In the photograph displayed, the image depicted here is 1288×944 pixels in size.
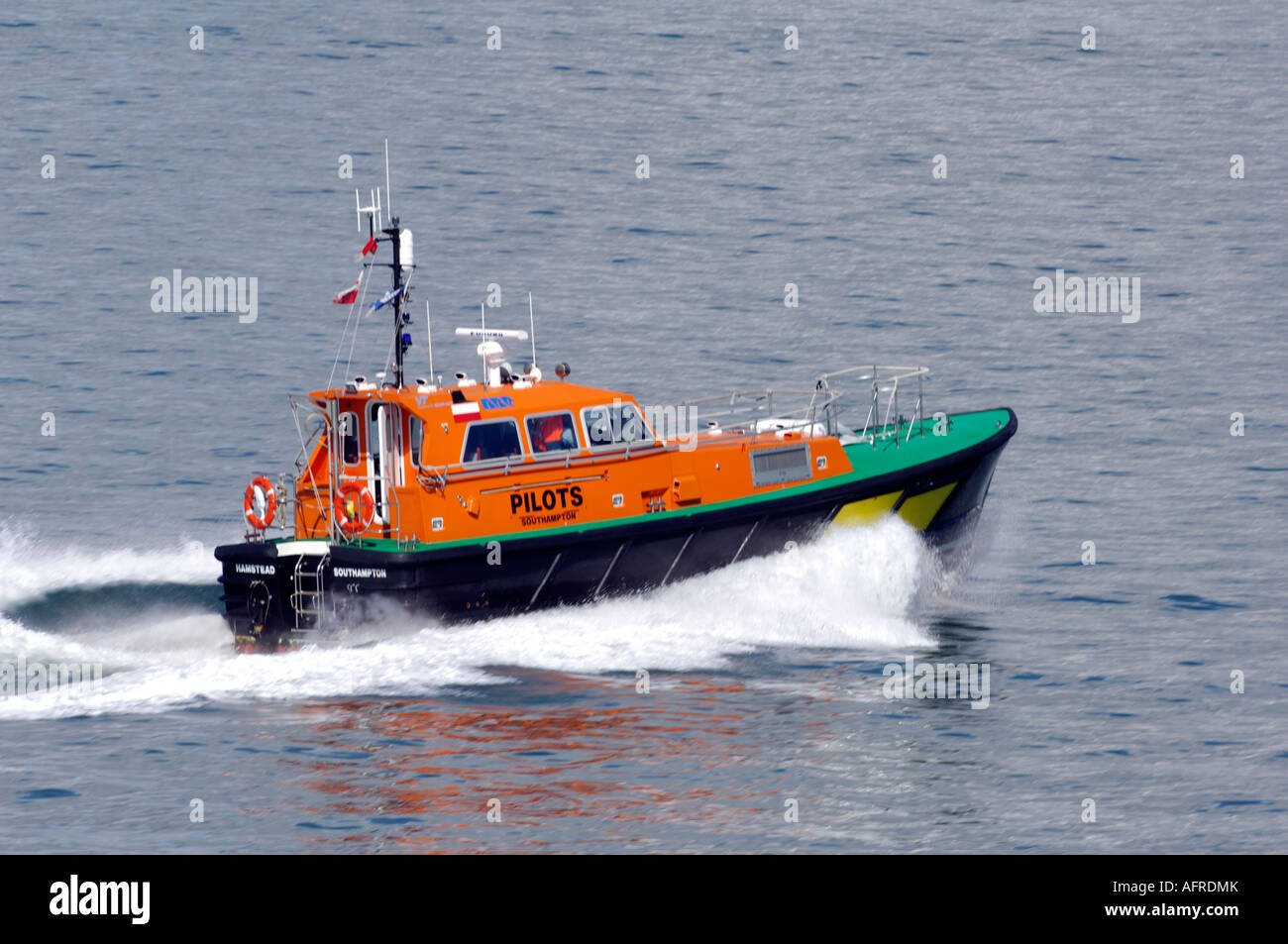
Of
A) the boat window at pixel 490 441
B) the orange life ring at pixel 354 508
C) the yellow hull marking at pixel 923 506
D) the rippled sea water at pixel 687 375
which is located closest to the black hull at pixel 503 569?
the rippled sea water at pixel 687 375

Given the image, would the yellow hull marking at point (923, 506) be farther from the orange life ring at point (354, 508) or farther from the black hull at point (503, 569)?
the orange life ring at point (354, 508)

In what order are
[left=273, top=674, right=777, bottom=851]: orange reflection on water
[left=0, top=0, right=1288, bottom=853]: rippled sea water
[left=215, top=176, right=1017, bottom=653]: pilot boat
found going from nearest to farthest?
1. [left=273, top=674, right=777, bottom=851]: orange reflection on water
2. [left=0, top=0, right=1288, bottom=853]: rippled sea water
3. [left=215, top=176, right=1017, bottom=653]: pilot boat

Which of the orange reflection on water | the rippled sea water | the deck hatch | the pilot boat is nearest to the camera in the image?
the orange reflection on water

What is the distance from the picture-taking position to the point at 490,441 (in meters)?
20.6

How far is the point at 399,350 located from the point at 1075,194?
2878cm

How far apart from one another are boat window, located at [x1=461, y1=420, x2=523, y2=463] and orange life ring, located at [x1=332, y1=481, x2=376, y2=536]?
125cm

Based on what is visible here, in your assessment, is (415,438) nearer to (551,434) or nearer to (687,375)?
(551,434)

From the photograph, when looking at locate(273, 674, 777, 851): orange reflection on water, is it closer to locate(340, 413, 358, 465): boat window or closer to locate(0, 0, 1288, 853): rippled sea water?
locate(0, 0, 1288, 853): rippled sea water

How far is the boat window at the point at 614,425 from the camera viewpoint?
21203mm

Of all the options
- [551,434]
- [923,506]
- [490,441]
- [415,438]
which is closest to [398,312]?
[415,438]

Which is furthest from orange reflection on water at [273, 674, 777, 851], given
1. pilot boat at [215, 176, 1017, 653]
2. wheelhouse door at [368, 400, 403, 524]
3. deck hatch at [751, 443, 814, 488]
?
deck hatch at [751, 443, 814, 488]

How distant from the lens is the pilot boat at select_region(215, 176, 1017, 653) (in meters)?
20.2

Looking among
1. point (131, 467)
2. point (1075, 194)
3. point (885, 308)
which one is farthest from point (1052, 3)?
point (131, 467)

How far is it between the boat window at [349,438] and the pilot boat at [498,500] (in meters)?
0.02
